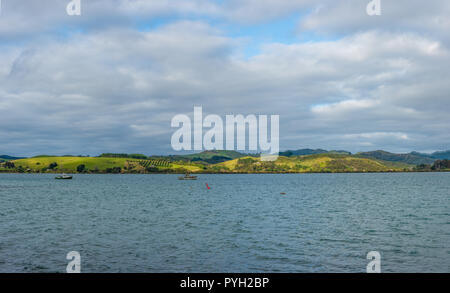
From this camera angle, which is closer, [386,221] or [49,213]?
[386,221]

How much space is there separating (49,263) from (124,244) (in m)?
10.3

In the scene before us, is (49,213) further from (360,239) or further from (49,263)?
(360,239)

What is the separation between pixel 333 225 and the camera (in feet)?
194

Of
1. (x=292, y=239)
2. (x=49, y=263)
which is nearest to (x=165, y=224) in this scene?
(x=292, y=239)
